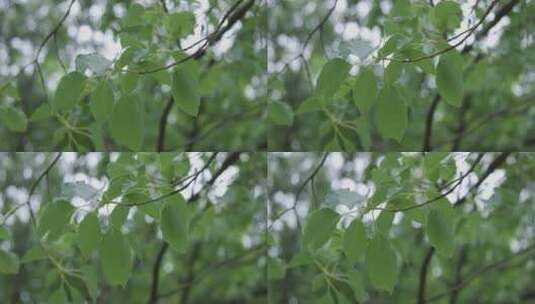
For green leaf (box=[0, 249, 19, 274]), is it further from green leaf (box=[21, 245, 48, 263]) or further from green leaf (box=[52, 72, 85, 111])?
green leaf (box=[52, 72, 85, 111])

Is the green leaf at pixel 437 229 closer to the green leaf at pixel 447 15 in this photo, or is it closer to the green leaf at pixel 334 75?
the green leaf at pixel 334 75

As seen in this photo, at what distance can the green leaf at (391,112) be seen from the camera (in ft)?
4.35

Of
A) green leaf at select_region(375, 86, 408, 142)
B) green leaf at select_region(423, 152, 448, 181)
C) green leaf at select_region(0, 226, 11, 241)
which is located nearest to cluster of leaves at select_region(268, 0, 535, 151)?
green leaf at select_region(423, 152, 448, 181)

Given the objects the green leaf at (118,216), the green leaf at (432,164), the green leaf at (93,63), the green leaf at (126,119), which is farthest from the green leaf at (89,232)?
the green leaf at (432,164)

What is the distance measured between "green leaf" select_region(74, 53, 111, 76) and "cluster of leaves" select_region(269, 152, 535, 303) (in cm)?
42

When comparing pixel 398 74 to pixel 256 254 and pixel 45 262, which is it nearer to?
pixel 256 254

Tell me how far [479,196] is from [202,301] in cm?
60

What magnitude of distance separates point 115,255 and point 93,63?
0.37 m

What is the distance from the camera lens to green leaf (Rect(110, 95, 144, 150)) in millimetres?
1338

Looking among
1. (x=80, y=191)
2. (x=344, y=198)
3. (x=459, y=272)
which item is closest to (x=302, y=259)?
(x=344, y=198)

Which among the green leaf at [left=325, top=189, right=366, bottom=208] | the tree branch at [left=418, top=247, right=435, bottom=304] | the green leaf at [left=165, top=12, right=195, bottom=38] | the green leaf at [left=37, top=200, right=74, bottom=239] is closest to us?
the green leaf at [left=37, top=200, right=74, bottom=239]

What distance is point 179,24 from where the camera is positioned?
67.0 inches

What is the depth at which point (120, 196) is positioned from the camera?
146cm

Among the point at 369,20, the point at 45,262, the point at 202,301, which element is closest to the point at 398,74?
the point at 369,20
